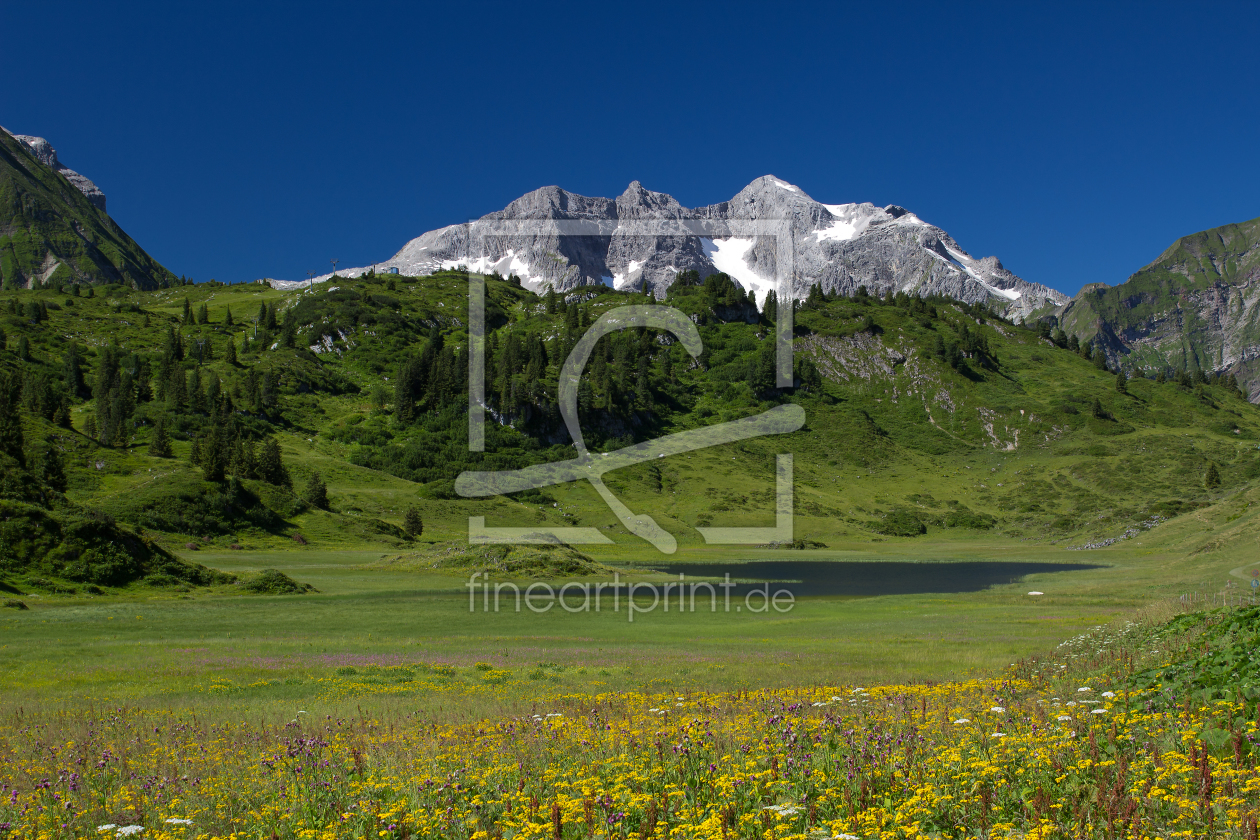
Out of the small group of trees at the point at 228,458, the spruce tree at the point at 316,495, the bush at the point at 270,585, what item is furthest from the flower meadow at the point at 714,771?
the spruce tree at the point at 316,495

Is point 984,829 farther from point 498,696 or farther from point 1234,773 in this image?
point 498,696

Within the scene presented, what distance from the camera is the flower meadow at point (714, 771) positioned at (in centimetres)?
741

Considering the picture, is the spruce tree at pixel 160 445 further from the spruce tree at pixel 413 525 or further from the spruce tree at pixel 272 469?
the spruce tree at pixel 413 525

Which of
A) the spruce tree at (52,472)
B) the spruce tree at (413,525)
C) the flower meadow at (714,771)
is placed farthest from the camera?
the spruce tree at (413,525)

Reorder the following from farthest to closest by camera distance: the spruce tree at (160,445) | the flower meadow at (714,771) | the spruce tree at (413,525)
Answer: the spruce tree at (160,445), the spruce tree at (413,525), the flower meadow at (714,771)

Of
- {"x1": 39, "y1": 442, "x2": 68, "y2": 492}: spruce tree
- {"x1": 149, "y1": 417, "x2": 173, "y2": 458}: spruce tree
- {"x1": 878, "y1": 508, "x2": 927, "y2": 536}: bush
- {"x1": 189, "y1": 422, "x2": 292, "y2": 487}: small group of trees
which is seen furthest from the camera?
{"x1": 878, "y1": 508, "x2": 927, "y2": 536}: bush

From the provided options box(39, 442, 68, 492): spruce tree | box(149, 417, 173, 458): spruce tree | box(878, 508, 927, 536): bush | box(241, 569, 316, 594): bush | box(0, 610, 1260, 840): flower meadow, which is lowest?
box(878, 508, 927, 536): bush

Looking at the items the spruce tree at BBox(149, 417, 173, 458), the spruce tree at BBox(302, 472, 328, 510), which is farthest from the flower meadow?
the spruce tree at BBox(149, 417, 173, 458)

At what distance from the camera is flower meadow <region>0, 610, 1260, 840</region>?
7414 millimetres

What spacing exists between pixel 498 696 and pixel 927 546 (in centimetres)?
14973

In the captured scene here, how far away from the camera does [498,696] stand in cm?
2088

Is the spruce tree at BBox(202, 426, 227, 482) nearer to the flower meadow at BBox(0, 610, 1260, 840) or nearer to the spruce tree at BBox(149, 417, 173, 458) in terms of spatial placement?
the spruce tree at BBox(149, 417, 173, 458)

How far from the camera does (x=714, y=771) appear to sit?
887 cm

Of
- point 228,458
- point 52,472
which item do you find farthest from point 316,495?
point 52,472
